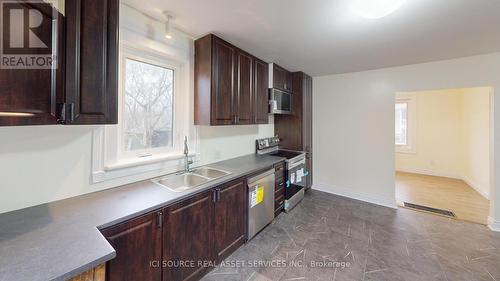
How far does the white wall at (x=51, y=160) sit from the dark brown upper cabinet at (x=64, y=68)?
47cm

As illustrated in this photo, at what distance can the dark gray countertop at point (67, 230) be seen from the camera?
786 mm

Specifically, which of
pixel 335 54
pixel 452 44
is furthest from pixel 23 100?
pixel 452 44

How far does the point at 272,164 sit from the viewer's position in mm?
2682

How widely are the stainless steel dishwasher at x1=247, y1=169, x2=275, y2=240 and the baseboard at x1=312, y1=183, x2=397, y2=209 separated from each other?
1.87 meters

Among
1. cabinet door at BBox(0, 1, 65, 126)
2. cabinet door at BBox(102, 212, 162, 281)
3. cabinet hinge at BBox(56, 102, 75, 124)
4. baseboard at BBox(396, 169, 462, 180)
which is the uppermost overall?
cabinet door at BBox(0, 1, 65, 126)

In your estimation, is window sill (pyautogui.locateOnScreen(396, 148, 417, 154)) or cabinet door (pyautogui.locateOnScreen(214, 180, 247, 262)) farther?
window sill (pyautogui.locateOnScreen(396, 148, 417, 154))

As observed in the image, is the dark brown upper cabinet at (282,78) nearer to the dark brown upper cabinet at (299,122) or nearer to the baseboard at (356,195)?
the dark brown upper cabinet at (299,122)

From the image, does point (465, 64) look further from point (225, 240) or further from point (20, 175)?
point (20, 175)

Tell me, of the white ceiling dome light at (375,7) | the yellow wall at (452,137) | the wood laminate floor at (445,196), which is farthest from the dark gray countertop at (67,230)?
the yellow wall at (452,137)

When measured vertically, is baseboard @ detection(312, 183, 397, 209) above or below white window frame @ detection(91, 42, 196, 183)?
below

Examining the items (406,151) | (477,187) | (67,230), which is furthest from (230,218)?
(406,151)

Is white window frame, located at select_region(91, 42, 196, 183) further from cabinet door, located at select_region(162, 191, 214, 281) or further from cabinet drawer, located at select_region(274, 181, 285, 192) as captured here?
cabinet drawer, located at select_region(274, 181, 285, 192)

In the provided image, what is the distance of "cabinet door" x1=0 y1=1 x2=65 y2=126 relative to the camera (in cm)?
85

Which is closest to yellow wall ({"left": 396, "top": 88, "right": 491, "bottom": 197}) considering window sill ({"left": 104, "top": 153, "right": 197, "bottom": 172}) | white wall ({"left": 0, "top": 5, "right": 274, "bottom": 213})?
window sill ({"left": 104, "top": 153, "right": 197, "bottom": 172})
